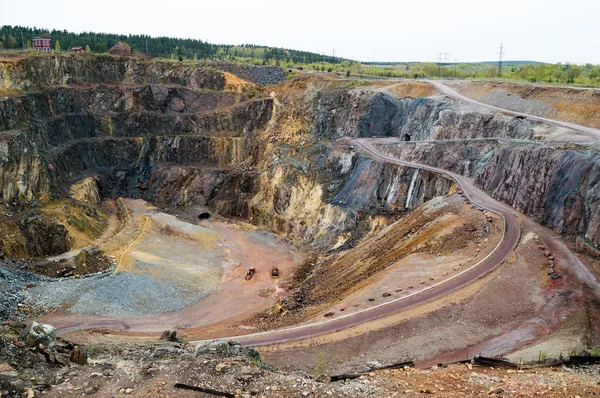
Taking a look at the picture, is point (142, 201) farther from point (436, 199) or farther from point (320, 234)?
point (436, 199)

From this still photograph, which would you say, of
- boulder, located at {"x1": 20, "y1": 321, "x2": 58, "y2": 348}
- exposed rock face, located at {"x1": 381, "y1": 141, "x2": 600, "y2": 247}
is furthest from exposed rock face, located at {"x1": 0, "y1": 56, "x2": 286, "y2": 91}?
boulder, located at {"x1": 20, "y1": 321, "x2": 58, "y2": 348}

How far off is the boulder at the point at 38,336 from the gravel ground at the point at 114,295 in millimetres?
15569

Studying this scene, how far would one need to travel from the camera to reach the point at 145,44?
118000mm

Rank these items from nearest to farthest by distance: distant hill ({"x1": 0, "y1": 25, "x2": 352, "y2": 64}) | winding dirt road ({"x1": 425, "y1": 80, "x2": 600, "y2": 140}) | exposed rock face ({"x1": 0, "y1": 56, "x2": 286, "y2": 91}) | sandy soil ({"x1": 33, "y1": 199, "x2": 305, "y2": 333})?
sandy soil ({"x1": 33, "y1": 199, "x2": 305, "y2": 333}) < winding dirt road ({"x1": 425, "y1": 80, "x2": 600, "y2": 140}) < exposed rock face ({"x1": 0, "y1": 56, "x2": 286, "y2": 91}) < distant hill ({"x1": 0, "y1": 25, "x2": 352, "y2": 64})

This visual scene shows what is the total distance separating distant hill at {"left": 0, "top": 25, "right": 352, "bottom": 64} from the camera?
335ft

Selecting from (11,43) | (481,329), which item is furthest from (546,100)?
(11,43)

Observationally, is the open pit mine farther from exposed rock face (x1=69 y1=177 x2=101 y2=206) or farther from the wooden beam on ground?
exposed rock face (x1=69 y1=177 x2=101 y2=206)

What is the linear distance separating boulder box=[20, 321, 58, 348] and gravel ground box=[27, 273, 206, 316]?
1557 centimetres

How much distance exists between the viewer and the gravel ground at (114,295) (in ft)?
111

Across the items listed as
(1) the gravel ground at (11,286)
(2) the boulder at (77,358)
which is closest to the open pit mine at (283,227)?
(1) the gravel ground at (11,286)

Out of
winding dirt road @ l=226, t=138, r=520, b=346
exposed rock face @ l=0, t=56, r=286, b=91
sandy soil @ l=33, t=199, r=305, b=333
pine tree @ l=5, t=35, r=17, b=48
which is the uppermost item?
pine tree @ l=5, t=35, r=17, b=48

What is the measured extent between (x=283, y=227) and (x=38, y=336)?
38.7 m

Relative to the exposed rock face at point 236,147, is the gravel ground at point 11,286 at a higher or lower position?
lower

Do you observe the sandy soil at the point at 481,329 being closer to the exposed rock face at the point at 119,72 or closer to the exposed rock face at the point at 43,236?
the exposed rock face at the point at 43,236
